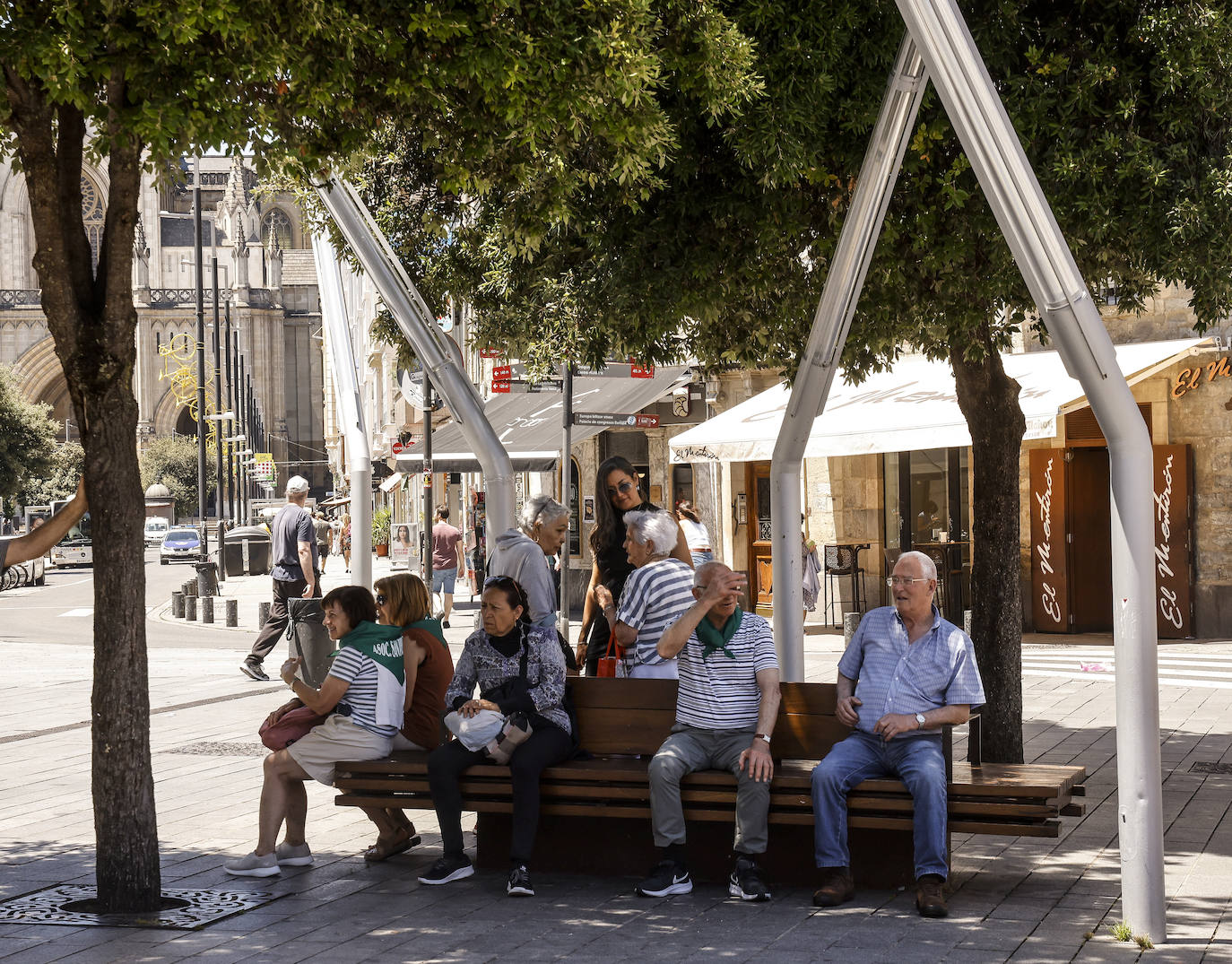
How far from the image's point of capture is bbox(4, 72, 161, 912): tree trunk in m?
6.08

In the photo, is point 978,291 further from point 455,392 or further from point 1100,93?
point 455,392

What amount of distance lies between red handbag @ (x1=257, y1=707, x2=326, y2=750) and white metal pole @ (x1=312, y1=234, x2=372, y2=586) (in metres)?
3.42

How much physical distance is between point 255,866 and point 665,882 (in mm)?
1945

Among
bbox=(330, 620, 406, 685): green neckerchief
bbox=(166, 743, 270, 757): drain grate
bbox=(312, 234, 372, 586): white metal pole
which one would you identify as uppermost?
bbox=(312, 234, 372, 586): white metal pole

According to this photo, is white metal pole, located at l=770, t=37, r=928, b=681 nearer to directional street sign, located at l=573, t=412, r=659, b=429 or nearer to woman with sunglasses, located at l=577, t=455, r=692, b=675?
woman with sunglasses, located at l=577, t=455, r=692, b=675

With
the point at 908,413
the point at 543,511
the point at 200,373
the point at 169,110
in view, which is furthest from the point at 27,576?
the point at 169,110

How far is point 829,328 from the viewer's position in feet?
25.3

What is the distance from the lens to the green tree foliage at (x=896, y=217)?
284 inches

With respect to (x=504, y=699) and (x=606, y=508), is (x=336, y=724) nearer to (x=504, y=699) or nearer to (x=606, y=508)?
(x=504, y=699)

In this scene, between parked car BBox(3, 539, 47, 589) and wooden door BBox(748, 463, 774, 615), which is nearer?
wooden door BBox(748, 463, 774, 615)

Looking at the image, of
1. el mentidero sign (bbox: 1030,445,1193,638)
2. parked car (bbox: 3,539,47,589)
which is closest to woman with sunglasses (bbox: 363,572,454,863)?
el mentidero sign (bbox: 1030,445,1193,638)

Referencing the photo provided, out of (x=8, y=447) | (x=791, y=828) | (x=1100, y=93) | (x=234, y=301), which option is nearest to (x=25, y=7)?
(x=791, y=828)

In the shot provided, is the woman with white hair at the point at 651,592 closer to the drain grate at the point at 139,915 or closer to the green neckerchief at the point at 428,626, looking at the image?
the green neckerchief at the point at 428,626

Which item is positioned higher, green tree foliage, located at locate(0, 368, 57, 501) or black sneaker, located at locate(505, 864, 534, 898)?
green tree foliage, located at locate(0, 368, 57, 501)
